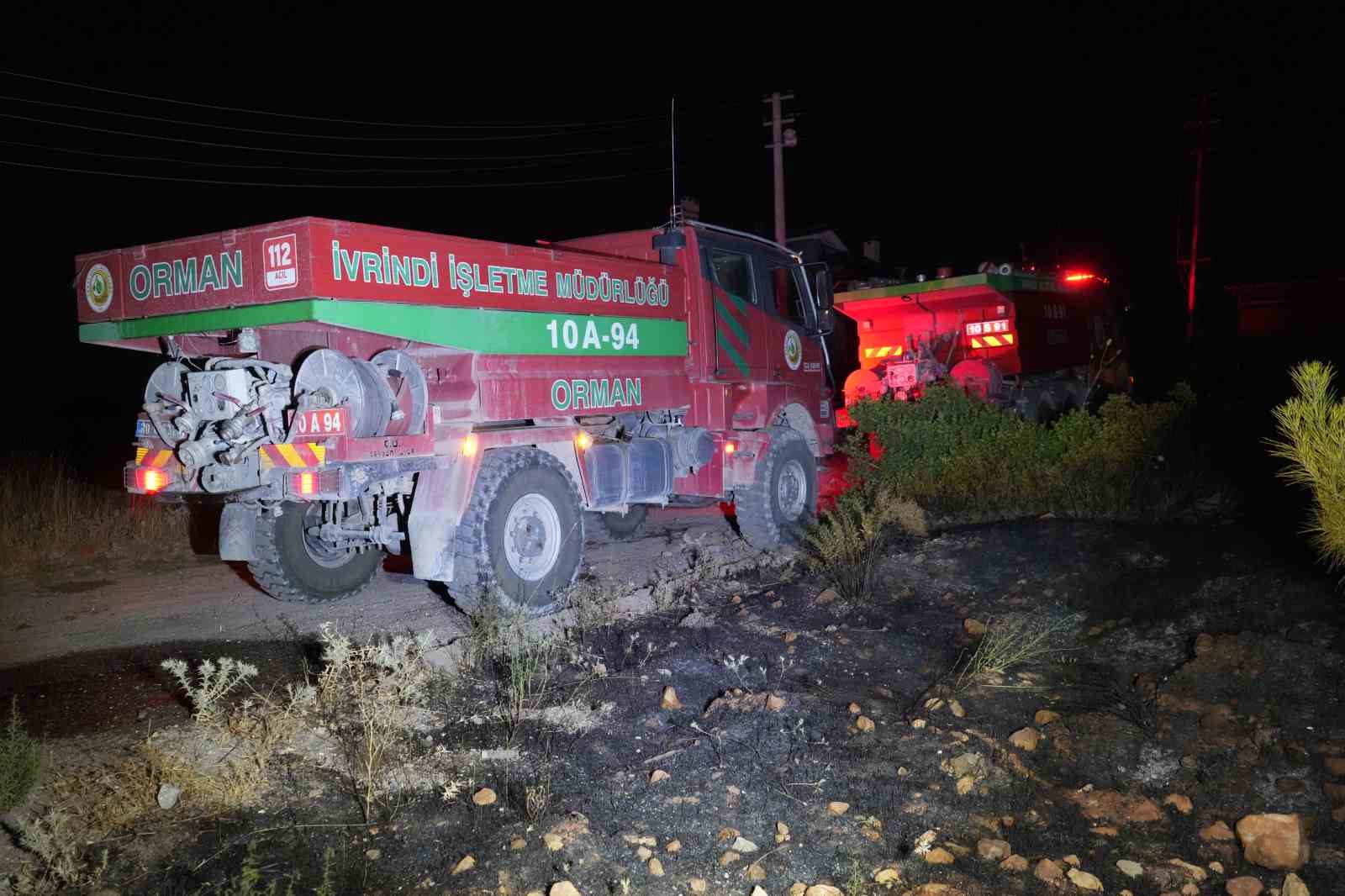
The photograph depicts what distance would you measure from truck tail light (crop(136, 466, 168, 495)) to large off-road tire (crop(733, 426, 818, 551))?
15.3ft

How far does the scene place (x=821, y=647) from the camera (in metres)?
5.36

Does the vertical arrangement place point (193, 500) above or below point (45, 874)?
above

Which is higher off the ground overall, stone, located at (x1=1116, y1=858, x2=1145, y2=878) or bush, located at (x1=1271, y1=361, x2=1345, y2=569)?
bush, located at (x1=1271, y1=361, x2=1345, y2=569)

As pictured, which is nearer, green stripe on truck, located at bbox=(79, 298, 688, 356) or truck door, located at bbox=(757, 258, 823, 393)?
green stripe on truck, located at bbox=(79, 298, 688, 356)

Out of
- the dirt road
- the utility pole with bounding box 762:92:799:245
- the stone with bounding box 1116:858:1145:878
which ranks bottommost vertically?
the stone with bounding box 1116:858:1145:878

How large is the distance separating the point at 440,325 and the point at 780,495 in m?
4.32

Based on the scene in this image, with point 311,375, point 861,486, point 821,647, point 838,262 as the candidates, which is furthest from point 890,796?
point 838,262

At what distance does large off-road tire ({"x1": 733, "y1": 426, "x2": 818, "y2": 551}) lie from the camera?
860 cm

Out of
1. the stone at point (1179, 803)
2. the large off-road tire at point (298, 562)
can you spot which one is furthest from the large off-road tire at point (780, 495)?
the stone at point (1179, 803)

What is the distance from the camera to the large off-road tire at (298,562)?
663 cm

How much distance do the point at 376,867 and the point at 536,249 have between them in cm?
427

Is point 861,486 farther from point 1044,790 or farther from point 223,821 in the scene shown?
point 223,821

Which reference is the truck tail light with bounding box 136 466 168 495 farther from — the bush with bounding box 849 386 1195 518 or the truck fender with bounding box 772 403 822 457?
the bush with bounding box 849 386 1195 518

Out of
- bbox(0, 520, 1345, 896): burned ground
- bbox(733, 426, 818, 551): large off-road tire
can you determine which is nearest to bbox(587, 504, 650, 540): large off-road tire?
bbox(733, 426, 818, 551): large off-road tire
